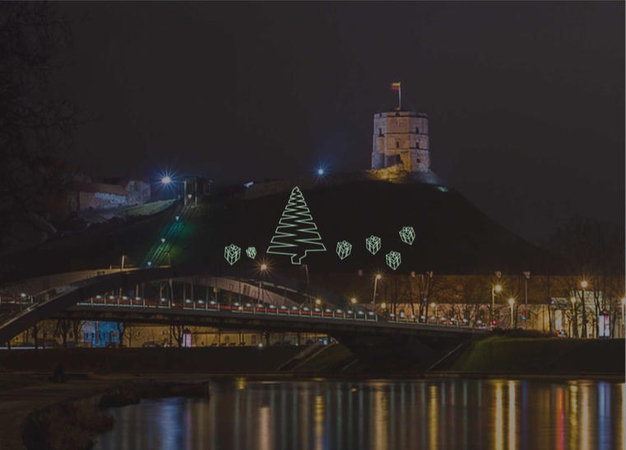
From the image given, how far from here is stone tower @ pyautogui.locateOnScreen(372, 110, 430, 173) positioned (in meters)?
178

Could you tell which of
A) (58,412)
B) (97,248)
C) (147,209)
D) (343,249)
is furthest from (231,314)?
(147,209)

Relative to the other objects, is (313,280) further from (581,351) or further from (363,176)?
(581,351)

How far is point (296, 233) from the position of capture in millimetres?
151500

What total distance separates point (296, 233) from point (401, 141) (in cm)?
3096

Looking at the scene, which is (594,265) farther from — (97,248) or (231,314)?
(97,248)

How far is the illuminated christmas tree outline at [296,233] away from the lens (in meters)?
148

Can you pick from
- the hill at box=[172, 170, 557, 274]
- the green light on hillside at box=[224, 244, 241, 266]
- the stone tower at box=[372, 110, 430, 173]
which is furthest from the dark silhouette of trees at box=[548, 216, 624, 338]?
the stone tower at box=[372, 110, 430, 173]

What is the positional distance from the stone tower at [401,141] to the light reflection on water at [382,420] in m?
114

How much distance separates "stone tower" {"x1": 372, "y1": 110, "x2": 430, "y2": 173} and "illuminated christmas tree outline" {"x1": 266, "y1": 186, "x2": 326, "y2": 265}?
2215 cm

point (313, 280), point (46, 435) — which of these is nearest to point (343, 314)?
point (313, 280)

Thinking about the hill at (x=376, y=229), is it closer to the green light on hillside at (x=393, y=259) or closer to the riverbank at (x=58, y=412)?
the green light on hillside at (x=393, y=259)

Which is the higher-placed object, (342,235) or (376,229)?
(376,229)

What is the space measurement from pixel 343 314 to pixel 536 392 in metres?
28.1

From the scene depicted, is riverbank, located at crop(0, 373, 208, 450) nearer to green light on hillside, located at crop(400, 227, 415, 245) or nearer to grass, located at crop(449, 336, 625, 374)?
grass, located at crop(449, 336, 625, 374)
